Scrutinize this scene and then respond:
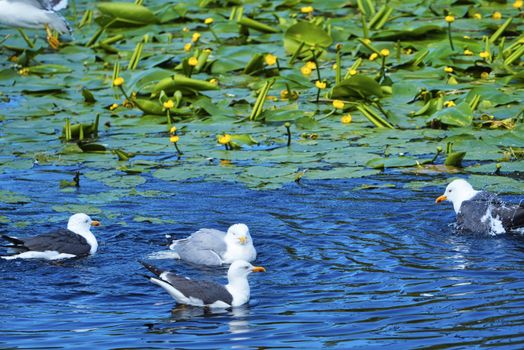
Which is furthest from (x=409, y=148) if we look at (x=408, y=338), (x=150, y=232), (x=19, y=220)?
(x=408, y=338)

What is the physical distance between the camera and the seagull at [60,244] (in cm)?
901

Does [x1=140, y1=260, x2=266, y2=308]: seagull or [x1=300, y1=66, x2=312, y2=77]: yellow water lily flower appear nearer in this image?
[x1=140, y1=260, x2=266, y2=308]: seagull

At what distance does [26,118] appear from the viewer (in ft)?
44.2

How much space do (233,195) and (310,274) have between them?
231 cm

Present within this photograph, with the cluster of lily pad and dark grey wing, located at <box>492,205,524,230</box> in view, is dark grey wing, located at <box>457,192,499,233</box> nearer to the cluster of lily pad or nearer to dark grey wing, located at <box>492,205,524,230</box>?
dark grey wing, located at <box>492,205,524,230</box>

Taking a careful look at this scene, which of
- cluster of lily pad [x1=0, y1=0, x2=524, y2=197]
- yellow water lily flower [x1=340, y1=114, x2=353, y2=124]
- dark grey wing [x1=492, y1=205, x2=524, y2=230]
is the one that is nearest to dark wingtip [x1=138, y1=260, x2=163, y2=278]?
cluster of lily pad [x1=0, y1=0, x2=524, y2=197]

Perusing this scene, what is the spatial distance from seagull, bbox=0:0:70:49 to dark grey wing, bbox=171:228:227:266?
4518mm

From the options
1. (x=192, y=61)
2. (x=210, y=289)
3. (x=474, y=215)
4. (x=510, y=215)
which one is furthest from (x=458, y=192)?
(x=192, y=61)

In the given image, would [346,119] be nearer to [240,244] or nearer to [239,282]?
[240,244]

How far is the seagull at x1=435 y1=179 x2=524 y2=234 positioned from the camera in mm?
9258

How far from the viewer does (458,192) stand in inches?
383

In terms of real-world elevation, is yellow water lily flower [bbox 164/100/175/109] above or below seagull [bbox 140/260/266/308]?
above

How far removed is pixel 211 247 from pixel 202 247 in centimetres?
7

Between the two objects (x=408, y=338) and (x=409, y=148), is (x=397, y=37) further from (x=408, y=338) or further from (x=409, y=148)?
(x=408, y=338)
